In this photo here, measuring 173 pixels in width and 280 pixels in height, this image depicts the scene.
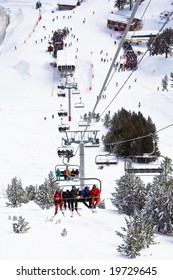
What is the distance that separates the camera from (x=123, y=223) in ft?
58.4

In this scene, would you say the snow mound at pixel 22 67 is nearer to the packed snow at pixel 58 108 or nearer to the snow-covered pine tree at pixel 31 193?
the packed snow at pixel 58 108

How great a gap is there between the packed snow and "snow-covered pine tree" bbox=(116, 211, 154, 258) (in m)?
0.27

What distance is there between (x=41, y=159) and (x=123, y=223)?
59.6 ft

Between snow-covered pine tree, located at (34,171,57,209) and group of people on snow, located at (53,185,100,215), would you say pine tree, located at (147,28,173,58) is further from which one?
group of people on snow, located at (53,185,100,215)

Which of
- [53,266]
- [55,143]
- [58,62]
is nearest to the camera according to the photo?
[53,266]

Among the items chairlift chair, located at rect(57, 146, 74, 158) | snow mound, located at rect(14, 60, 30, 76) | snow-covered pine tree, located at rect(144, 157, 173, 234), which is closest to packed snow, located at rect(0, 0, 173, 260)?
snow mound, located at rect(14, 60, 30, 76)

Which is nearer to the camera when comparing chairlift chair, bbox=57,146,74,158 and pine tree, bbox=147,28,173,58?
chairlift chair, bbox=57,146,74,158

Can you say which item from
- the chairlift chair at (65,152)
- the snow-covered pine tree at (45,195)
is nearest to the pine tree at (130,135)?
the chairlift chair at (65,152)

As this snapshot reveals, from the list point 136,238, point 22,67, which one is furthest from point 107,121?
point 136,238

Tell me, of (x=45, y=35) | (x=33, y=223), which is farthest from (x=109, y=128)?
(x=45, y=35)

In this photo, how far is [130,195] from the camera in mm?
20703

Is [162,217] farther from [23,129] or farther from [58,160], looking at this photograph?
[23,129]

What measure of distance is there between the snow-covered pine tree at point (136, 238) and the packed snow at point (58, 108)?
27cm

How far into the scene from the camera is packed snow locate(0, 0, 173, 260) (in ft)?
42.7
